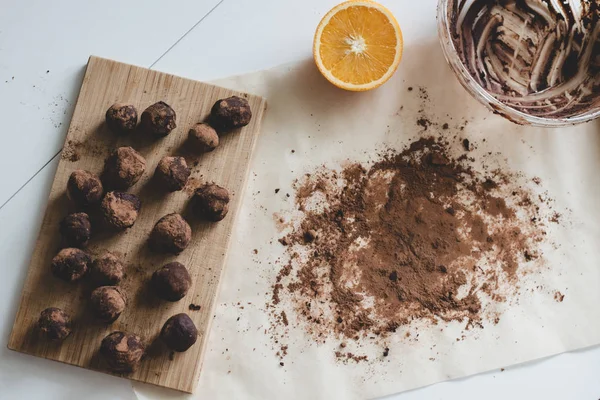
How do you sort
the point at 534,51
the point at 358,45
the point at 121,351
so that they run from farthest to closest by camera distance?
the point at 534,51 < the point at 358,45 < the point at 121,351

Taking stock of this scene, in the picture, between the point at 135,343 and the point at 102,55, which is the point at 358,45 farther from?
the point at 135,343

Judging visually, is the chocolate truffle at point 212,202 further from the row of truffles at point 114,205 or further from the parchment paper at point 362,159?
the parchment paper at point 362,159

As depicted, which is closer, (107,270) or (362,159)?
(107,270)

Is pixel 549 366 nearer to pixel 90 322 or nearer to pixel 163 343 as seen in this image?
pixel 163 343

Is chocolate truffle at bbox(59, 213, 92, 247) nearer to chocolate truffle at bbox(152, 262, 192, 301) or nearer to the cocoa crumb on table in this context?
chocolate truffle at bbox(152, 262, 192, 301)

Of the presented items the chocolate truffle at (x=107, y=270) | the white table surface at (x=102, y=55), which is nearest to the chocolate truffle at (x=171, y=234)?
the chocolate truffle at (x=107, y=270)

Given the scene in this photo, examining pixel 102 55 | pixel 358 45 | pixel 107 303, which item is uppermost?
pixel 358 45

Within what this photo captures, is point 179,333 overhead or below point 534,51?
below

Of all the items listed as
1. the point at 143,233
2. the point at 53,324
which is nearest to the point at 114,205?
the point at 143,233
